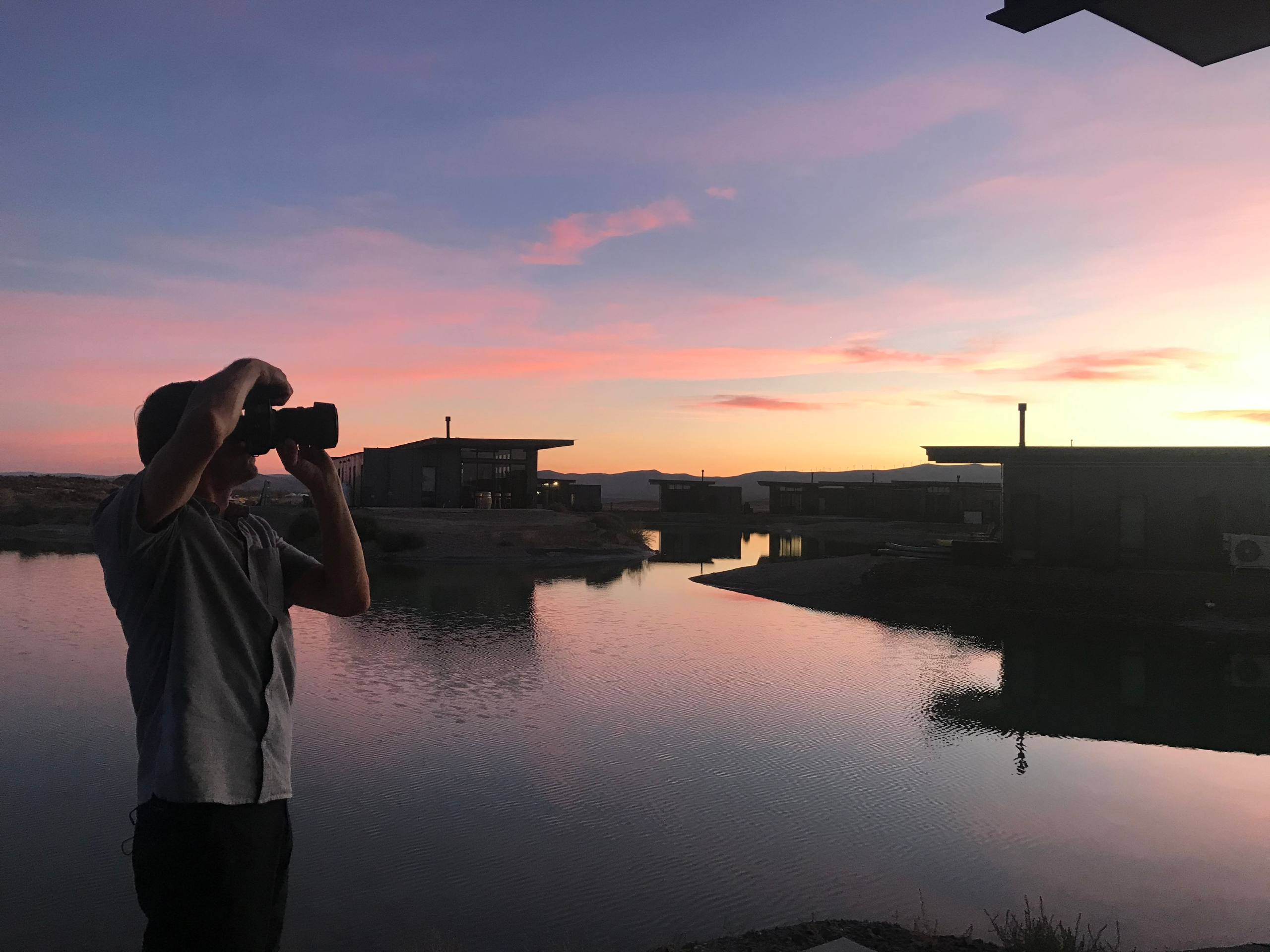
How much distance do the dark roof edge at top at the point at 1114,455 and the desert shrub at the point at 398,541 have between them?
1752 centimetres

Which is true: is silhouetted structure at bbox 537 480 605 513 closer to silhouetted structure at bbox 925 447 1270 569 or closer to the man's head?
silhouetted structure at bbox 925 447 1270 569

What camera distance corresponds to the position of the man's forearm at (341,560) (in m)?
2.27

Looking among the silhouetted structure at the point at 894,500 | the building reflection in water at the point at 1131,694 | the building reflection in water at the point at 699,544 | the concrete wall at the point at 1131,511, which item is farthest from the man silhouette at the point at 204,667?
the silhouetted structure at the point at 894,500

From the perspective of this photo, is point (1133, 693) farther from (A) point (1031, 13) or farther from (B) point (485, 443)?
(B) point (485, 443)

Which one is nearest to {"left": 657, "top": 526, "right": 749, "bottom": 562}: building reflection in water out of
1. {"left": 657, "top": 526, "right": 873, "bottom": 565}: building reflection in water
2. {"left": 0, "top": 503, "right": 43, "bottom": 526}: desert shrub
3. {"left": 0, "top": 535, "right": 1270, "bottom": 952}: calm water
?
{"left": 657, "top": 526, "right": 873, "bottom": 565}: building reflection in water

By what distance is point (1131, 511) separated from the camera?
21.0 metres

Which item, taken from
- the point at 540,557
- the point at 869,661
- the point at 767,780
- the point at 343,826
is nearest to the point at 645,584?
the point at 540,557

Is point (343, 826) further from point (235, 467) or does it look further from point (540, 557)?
point (540, 557)

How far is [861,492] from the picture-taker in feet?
186

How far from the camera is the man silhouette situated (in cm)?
187

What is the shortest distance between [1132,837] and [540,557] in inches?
1009

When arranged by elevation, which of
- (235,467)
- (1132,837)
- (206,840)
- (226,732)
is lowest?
(1132,837)

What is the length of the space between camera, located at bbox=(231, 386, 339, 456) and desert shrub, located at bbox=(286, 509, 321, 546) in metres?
29.7

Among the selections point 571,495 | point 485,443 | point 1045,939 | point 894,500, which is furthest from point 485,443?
point 1045,939
